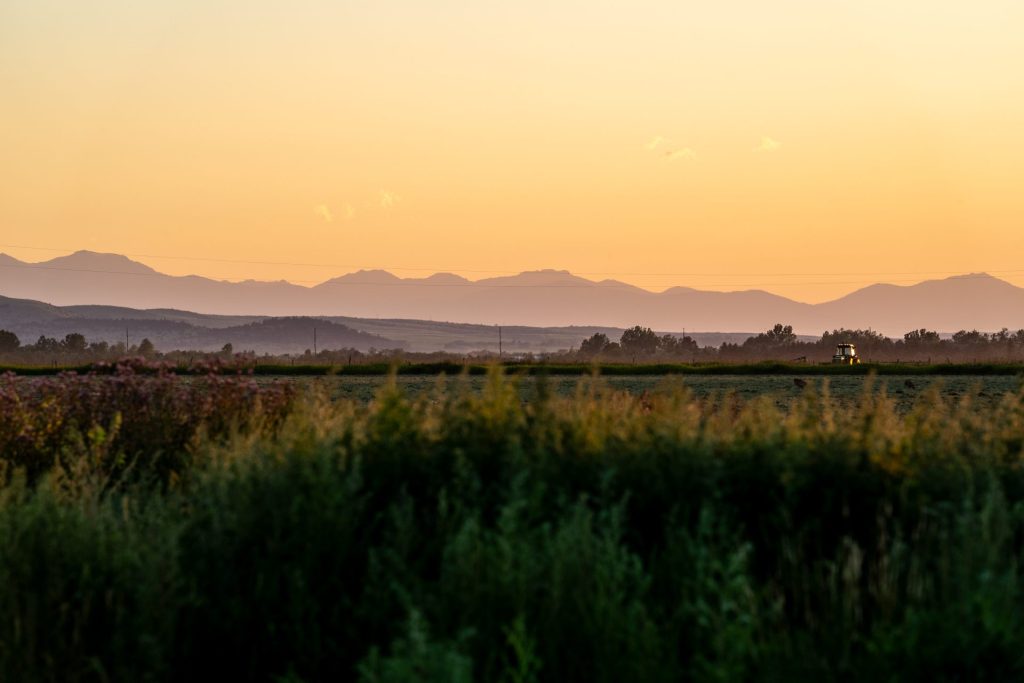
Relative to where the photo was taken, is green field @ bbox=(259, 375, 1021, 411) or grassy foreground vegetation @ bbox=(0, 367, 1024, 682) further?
green field @ bbox=(259, 375, 1021, 411)

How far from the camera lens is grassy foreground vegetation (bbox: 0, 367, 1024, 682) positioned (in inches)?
325

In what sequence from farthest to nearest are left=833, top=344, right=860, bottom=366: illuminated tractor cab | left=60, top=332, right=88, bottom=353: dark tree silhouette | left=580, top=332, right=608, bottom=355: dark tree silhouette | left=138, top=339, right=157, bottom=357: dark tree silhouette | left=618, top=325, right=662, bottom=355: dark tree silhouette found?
1. left=618, top=325, right=662, bottom=355: dark tree silhouette
2. left=60, top=332, right=88, bottom=353: dark tree silhouette
3. left=580, top=332, right=608, bottom=355: dark tree silhouette
4. left=138, top=339, right=157, bottom=357: dark tree silhouette
5. left=833, top=344, right=860, bottom=366: illuminated tractor cab

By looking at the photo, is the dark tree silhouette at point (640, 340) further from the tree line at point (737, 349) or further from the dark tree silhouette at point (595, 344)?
the dark tree silhouette at point (595, 344)

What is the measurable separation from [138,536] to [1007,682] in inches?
264

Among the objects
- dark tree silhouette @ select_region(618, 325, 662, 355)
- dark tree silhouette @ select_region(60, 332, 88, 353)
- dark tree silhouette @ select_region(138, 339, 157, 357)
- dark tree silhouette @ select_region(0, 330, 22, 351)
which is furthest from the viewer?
dark tree silhouette @ select_region(0, 330, 22, 351)

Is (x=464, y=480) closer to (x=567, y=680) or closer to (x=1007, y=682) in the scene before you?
(x=567, y=680)

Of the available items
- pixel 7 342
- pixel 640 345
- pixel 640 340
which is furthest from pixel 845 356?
pixel 7 342

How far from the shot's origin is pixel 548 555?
29.5 feet

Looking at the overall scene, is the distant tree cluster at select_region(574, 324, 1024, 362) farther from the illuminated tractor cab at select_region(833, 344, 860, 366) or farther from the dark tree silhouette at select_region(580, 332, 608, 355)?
the illuminated tractor cab at select_region(833, 344, 860, 366)

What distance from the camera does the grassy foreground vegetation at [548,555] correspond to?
27.1 feet

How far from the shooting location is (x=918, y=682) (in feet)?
26.3

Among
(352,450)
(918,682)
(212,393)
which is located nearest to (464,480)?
(352,450)

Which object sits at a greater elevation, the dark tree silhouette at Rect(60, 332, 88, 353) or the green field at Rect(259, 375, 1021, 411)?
the dark tree silhouette at Rect(60, 332, 88, 353)

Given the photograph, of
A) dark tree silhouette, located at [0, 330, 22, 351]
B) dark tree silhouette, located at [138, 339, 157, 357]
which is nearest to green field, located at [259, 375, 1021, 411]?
dark tree silhouette, located at [138, 339, 157, 357]
